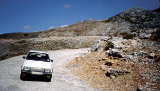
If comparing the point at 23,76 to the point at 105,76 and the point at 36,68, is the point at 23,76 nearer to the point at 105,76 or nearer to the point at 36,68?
the point at 36,68

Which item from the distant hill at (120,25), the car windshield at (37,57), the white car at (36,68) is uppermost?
the distant hill at (120,25)

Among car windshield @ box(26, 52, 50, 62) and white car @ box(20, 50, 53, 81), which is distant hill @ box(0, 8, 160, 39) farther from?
white car @ box(20, 50, 53, 81)

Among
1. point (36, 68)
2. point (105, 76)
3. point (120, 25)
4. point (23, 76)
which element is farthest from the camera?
point (120, 25)

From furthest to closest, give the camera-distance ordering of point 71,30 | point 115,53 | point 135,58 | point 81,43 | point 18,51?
point 71,30 → point 81,43 → point 18,51 → point 115,53 → point 135,58

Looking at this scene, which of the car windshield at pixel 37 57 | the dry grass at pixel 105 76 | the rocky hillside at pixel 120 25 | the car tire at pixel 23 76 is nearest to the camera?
the dry grass at pixel 105 76

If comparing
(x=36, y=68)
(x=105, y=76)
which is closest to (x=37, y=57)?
(x=36, y=68)

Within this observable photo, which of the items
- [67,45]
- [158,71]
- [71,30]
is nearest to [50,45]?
[67,45]

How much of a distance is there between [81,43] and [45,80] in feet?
80.6

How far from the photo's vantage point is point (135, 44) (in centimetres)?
1692

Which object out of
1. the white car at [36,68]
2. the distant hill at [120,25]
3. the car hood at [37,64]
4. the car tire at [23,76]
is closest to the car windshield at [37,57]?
the white car at [36,68]

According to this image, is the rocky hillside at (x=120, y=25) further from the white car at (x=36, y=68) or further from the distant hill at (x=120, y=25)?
the white car at (x=36, y=68)

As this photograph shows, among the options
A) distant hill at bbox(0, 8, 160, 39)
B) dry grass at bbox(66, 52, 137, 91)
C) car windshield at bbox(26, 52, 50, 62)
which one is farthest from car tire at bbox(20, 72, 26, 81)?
distant hill at bbox(0, 8, 160, 39)

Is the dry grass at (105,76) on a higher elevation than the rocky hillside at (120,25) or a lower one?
lower

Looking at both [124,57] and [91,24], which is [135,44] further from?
[91,24]
